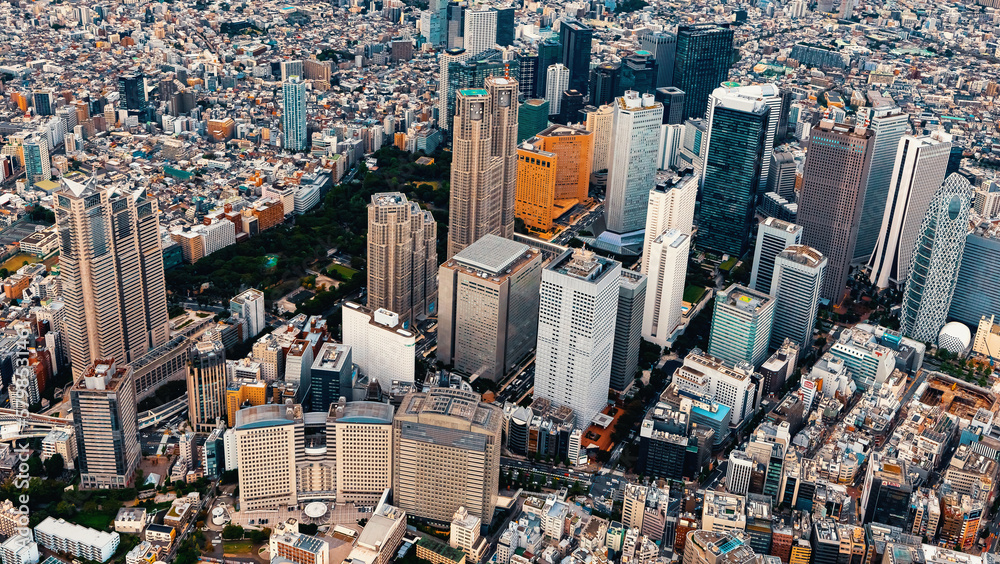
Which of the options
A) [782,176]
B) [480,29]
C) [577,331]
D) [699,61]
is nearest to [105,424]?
[577,331]

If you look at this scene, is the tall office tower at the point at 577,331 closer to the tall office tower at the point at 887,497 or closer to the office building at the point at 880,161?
the tall office tower at the point at 887,497

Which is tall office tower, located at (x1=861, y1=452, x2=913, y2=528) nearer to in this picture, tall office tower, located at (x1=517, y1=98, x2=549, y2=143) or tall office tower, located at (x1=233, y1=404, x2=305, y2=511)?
tall office tower, located at (x1=233, y1=404, x2=305, y2=511)

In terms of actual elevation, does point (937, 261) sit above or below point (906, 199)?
below

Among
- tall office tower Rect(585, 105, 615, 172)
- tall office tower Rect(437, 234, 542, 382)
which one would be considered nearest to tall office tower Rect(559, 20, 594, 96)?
tall office tower Rect(585, 105, 615, 172)

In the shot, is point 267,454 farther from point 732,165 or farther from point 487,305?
point 732,165

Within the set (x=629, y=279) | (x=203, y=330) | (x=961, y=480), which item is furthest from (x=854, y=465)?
(x=203, y=330)

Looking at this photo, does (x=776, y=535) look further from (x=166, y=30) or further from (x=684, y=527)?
(x=166, y=30)

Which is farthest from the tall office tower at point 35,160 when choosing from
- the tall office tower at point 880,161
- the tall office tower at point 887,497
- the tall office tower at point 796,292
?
the tall office tower at point 887,497

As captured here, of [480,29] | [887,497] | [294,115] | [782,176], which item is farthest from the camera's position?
[480,29]
